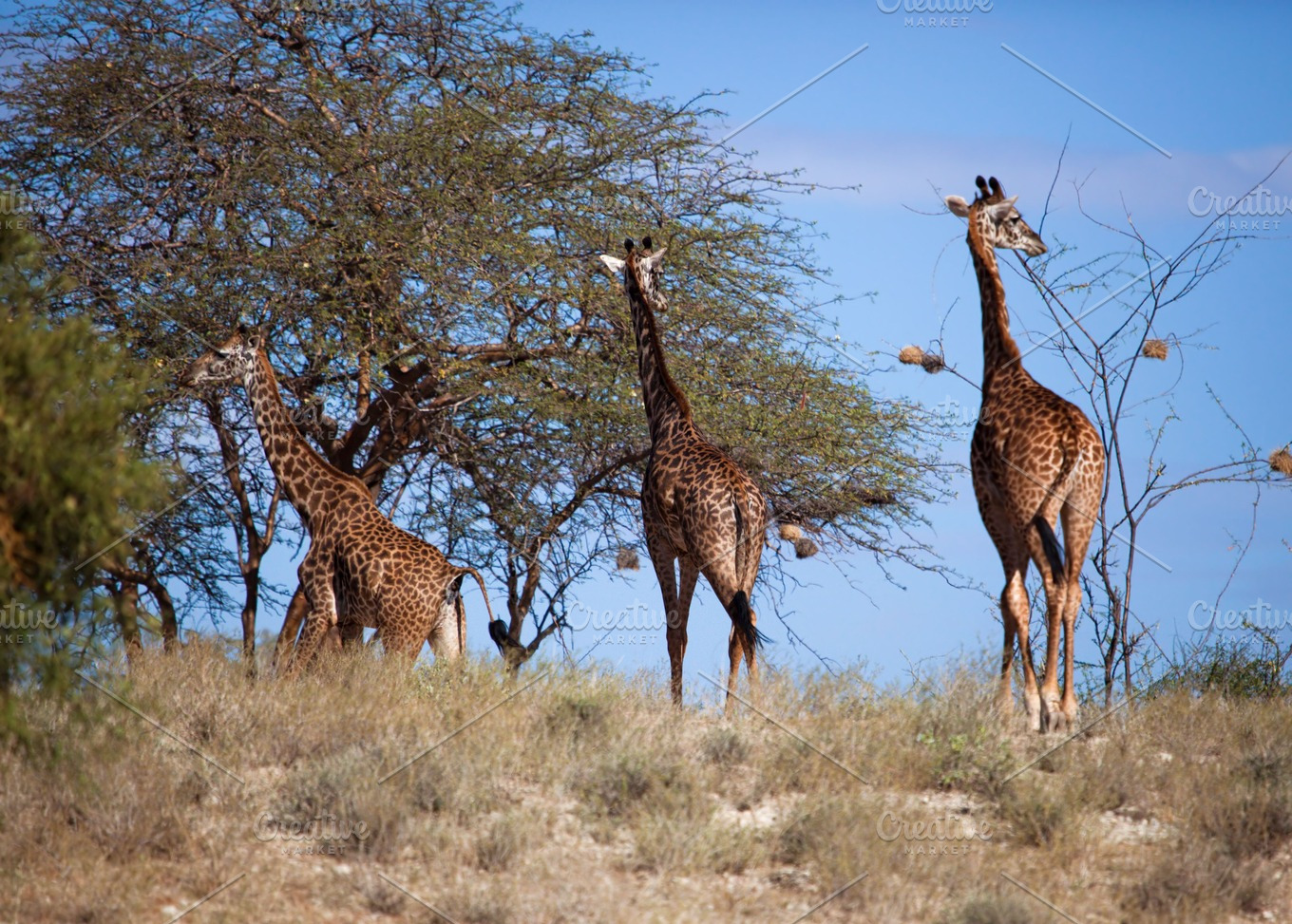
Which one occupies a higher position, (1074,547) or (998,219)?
(998,219)

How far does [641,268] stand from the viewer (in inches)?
433

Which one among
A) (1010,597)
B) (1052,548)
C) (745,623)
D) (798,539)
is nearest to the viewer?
(1052,548)

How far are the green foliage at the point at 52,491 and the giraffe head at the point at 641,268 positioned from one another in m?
5.18

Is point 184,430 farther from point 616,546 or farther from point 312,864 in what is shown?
point 312,864

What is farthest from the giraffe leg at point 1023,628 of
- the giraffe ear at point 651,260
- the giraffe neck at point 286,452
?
the giraffe neck at point 286,452

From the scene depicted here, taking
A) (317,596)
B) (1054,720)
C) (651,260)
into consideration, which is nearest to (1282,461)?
(1054,720)

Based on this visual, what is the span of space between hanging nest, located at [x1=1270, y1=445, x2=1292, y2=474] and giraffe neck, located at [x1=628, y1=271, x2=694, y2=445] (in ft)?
18.4

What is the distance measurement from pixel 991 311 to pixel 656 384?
2981mm

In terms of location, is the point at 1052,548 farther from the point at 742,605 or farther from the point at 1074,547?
the point at 742,605

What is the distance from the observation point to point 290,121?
47.4 ft

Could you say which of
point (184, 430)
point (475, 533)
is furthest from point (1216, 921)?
point (184, 430)

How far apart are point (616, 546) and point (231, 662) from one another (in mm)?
6366

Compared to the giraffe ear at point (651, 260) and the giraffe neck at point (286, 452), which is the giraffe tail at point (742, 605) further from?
the giraffe neck at point (286, 452)

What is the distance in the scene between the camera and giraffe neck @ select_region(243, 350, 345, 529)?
10883 mm
